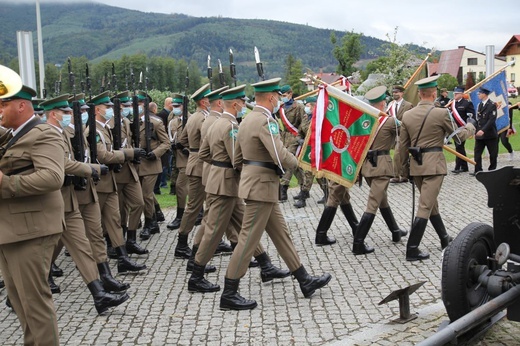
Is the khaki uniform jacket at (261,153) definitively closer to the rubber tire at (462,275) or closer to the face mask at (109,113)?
the rubber tire at (462,275)

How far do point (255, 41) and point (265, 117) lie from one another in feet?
578

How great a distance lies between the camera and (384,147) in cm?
911

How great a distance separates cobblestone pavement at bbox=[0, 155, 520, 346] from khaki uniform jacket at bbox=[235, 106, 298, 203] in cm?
112

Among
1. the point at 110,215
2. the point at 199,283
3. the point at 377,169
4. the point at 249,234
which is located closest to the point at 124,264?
the point at 110,215

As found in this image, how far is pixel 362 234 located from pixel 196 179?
7.31 ft

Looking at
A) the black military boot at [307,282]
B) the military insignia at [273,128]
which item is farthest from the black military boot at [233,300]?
the military insignia at [273,128]

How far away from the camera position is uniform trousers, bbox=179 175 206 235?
29.7 feet

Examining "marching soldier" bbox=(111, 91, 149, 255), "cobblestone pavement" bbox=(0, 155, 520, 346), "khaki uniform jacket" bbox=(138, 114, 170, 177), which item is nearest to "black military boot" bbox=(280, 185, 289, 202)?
"khaki uniform jacket" bbox=(138, 114, 170, 177)

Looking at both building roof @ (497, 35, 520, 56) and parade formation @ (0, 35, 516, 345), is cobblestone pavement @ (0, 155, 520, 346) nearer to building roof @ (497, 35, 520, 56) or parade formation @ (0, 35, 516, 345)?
parade formation @ (0, 35, 516, 345)

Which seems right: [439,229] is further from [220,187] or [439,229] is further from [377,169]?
[220,187]

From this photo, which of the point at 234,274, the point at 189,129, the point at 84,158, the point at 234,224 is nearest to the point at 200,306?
the point at 234,274

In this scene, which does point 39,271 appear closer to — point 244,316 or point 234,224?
point 244,316

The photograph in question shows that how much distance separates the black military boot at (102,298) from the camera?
21.6ft

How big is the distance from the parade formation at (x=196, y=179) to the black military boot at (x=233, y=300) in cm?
1
